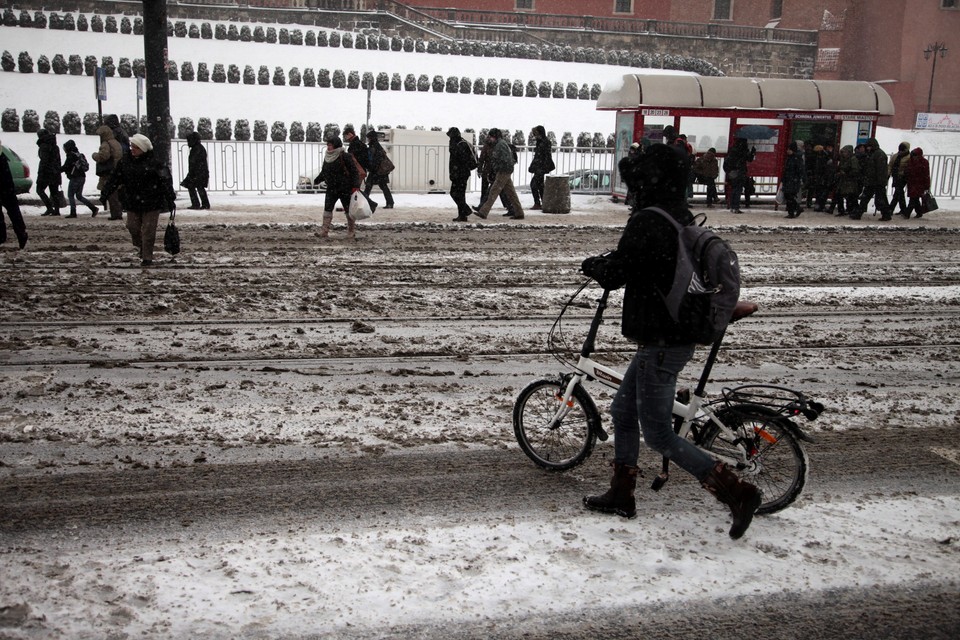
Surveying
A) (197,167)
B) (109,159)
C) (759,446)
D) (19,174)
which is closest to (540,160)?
(197,167)

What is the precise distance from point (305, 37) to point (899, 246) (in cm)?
3851

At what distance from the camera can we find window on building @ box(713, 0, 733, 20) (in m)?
59.8

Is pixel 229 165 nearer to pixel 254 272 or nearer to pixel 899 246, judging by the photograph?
pixel 254 272

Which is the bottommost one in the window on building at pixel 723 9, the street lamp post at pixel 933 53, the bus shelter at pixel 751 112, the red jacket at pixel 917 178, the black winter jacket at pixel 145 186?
the black winter jacket at pixel 145 186

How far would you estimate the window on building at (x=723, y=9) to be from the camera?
59.8 metres

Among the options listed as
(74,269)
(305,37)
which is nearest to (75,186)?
(74,269)

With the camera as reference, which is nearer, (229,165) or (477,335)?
(477,335)

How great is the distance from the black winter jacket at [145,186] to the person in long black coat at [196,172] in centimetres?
580

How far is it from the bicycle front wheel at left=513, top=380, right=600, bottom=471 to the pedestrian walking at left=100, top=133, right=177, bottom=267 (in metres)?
7.33

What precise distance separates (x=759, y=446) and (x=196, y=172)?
1493 cm

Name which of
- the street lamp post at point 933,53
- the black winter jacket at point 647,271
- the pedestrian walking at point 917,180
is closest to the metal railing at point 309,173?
the pedestrian walking at point 917,180

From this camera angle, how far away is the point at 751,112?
69.5ft

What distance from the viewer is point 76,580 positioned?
3699mm

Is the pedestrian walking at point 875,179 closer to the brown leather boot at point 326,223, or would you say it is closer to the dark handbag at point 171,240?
the brown leather boot at point 326,223
